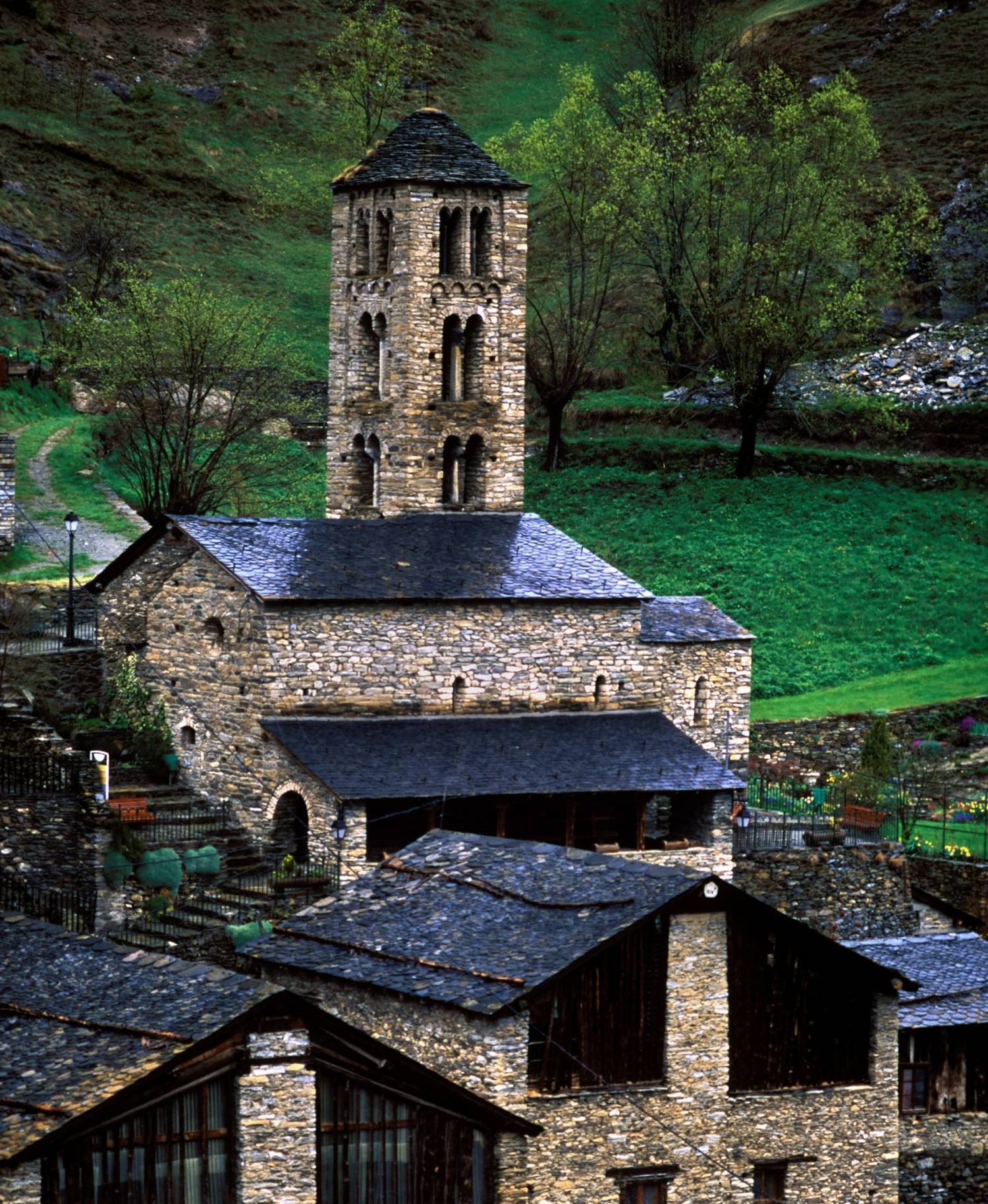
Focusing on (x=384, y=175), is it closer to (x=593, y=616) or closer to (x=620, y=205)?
(x=593, y=616)

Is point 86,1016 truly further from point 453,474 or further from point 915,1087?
point 453,474

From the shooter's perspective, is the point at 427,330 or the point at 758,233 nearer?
the point at 427,330

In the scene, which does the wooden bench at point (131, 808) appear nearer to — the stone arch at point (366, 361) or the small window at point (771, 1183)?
the stone arch at point (366, 361)

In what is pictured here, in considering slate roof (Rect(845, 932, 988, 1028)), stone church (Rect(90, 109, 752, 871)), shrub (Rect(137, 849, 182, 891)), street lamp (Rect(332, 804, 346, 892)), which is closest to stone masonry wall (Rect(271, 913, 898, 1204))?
slate roof (Rect(845, 932, 988, 1028))

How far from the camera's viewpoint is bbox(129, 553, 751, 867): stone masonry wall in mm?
43688

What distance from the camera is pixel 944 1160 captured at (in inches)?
1476

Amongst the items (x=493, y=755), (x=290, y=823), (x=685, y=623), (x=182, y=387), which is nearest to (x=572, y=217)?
(x=182, y=387)

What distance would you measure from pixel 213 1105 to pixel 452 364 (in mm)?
24573

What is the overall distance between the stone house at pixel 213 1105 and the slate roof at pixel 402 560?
14.9 m

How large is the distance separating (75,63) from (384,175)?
4872 cm

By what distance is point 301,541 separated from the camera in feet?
150

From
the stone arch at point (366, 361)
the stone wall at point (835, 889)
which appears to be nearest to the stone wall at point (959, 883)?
the stone wall at point (835, 889)

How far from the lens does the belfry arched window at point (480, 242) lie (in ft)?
162

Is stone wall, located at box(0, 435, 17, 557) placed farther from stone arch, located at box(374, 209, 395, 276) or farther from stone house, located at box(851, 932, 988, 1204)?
stone house, located at box(851, 932, 988, 1204)
